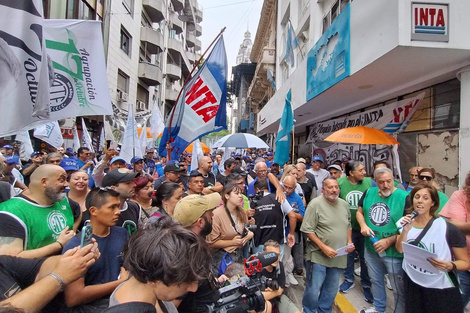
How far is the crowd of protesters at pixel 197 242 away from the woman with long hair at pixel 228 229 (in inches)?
0.5

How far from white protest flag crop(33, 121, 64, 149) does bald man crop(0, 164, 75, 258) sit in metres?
5.30

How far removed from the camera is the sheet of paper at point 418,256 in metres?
2.42

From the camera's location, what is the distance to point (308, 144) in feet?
45.0

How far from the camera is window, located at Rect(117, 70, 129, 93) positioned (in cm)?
1720

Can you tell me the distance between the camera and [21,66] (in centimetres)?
210

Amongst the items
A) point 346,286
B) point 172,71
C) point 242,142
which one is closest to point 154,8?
point 172,71

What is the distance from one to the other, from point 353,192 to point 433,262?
1.88 meters

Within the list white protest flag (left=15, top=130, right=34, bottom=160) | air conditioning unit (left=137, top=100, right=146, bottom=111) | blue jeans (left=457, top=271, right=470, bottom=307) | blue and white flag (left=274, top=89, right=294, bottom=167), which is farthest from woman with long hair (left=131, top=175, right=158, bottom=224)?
air conditioning unit (left=137, top=100, right=146, bottom=111)

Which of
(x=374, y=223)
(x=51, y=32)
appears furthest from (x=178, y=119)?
(x=374, y=223)

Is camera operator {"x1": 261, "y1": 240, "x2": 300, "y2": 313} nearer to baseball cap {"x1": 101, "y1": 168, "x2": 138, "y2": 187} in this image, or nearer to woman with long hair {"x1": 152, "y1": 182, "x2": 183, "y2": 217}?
woman with long hair {"x1": 152, "y1": 182, "x2": 183, "y2": 217}

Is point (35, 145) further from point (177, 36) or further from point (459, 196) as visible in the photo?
point (177, 36)

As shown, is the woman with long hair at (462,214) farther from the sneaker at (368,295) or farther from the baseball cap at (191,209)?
the baseball cap at (191,209)

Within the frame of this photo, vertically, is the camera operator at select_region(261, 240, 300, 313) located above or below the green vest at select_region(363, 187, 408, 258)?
below

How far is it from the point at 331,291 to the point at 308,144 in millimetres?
10830
